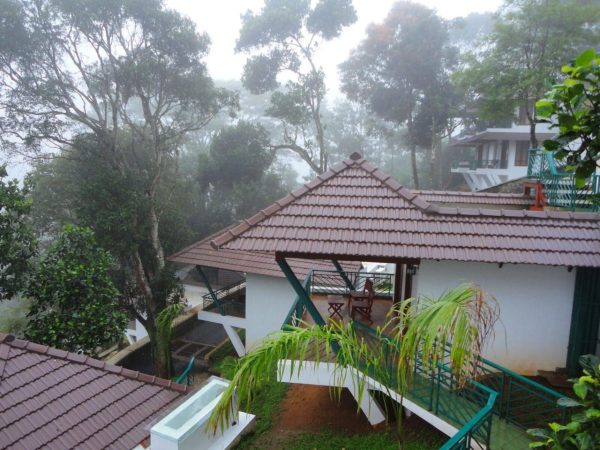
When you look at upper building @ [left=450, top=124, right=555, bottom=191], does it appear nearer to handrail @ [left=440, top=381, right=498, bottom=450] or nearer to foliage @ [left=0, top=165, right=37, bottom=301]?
handrail @ [left=440, top=381, right=498, bottom=450]

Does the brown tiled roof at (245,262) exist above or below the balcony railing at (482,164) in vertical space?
below

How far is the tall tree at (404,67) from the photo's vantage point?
22172 mm

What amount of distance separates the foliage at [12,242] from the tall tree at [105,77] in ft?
14.3

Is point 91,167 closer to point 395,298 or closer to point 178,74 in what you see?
point 178,74

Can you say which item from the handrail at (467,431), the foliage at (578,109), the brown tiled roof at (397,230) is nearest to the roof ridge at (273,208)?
the brown tiled roof at (397,230)

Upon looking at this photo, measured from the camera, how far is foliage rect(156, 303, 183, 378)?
1258 centimetres

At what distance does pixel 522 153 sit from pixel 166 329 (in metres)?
25.0

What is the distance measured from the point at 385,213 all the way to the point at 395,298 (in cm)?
351

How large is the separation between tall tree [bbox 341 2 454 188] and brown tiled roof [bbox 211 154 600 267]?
60.3 ft

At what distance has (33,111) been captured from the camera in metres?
13.8

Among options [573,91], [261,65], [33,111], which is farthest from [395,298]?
[261,65]

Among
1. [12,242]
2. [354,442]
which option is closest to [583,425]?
[354,442]

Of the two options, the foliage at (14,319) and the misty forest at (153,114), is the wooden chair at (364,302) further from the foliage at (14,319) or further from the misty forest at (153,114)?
the foliage at (14,319)

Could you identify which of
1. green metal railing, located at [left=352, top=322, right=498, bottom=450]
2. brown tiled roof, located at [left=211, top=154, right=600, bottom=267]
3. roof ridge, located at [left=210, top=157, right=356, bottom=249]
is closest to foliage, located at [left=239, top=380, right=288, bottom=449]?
green metal railing, located at [left=352, top=322, right=498, bottom=450]
